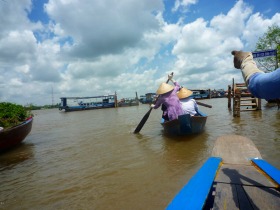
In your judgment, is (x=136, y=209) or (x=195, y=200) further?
(x=136, y=209)

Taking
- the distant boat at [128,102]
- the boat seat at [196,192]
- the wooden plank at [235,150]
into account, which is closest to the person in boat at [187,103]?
the wooden plank at [235,150]

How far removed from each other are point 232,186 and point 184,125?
495cm

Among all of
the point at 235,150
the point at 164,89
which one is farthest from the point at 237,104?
the point at 235,150

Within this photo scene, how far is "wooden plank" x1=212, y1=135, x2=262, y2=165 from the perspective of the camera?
3.14 metres

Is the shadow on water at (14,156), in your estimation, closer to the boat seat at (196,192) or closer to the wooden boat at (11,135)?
the wooden boat at (11,135)

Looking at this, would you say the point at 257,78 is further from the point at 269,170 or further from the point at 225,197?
the point at 269,170

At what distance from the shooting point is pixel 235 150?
348cm

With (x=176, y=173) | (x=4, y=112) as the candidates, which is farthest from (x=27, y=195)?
(x=4, y=112)

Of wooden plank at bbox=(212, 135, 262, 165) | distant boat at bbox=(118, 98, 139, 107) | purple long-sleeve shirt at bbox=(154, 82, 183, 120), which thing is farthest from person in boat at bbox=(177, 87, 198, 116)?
distant boat at bbox=(118, 98, 139, 107)

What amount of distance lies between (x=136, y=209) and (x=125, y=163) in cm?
225

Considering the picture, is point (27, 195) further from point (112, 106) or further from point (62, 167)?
point (112, 106)

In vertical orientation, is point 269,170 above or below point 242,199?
above

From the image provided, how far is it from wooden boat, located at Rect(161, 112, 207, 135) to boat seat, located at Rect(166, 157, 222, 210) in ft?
14.4

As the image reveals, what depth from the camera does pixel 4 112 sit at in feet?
27.4
